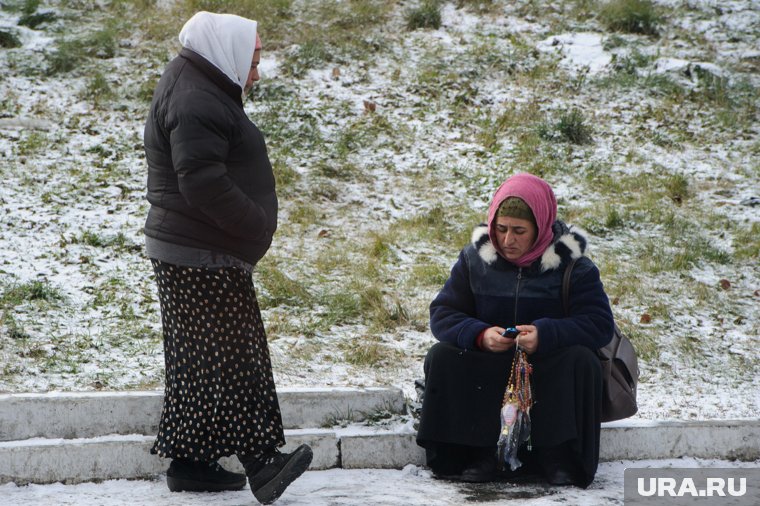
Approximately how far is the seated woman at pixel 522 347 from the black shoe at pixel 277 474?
2.41 ft

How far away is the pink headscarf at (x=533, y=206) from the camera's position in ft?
13.5

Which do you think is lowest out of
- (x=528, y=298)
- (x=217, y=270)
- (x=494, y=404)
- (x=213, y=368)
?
Answer: (x=494, y=404)

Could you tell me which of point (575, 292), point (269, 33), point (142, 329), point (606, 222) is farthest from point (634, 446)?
point (269, 33)

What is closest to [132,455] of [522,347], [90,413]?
[90,413]

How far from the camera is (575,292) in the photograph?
13.6 feet

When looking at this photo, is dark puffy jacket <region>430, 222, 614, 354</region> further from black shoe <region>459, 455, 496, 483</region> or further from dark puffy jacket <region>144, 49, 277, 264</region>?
dark puffy jacket <region>144, 49, 277, 264</region>

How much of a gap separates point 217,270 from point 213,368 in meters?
0.40

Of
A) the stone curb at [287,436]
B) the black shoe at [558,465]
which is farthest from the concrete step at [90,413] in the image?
the black shoe at [558,465]

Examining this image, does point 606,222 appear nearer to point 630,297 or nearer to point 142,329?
point 630,297

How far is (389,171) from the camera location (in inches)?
356

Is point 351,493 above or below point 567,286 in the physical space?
below

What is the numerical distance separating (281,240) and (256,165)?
158 inches

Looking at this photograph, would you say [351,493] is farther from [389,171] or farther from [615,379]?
[389,171]

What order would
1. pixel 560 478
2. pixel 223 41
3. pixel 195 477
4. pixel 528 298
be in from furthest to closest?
1. pixel 528 298
2. pixel 560 478
3. pixel 195 477
4. pixel 223 41
